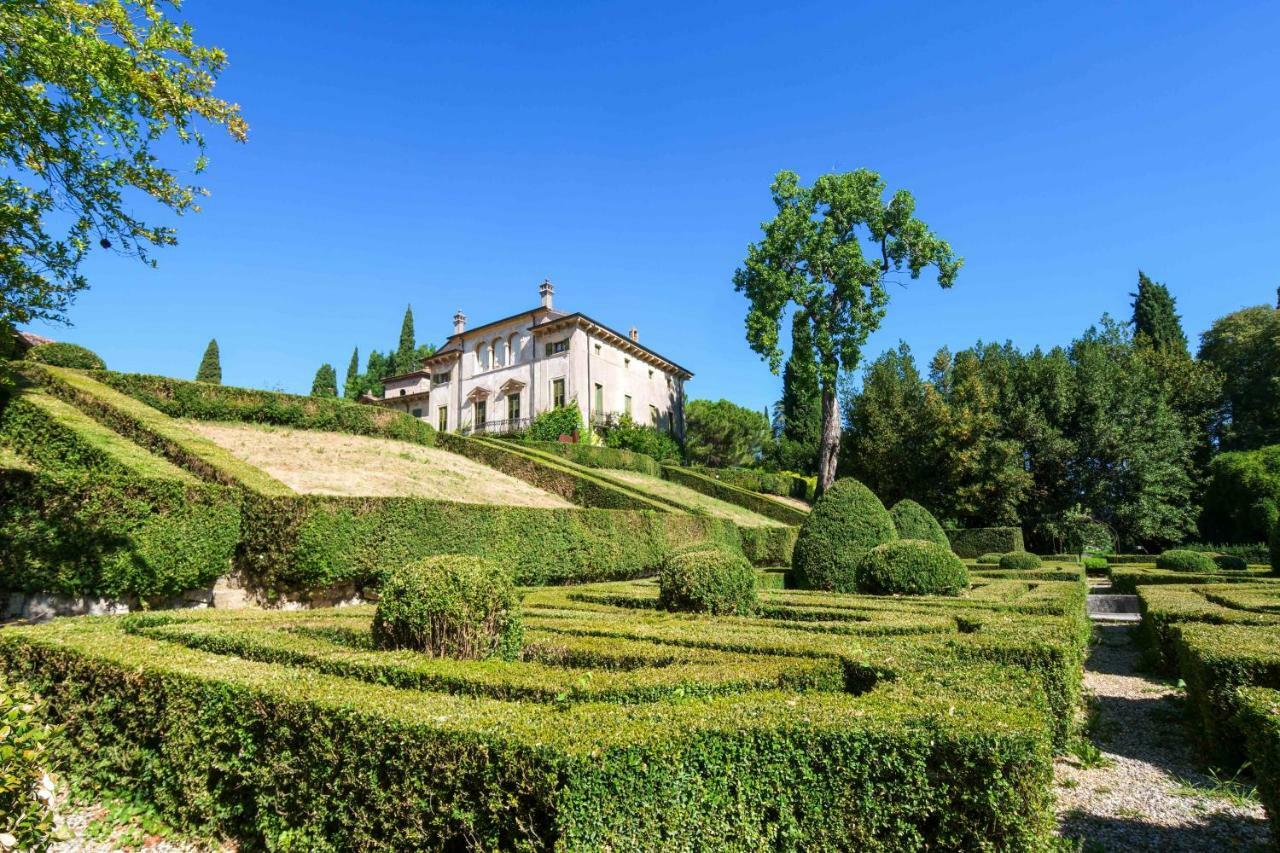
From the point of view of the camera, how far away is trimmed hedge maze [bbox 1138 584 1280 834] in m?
3.61

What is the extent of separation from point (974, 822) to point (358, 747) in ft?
10.5

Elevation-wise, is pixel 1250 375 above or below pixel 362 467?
above

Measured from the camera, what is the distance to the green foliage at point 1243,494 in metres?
25.1

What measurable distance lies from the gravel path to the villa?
31.6 meters

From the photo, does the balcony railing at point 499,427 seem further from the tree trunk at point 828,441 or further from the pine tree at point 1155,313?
the pine tree at point 1155,313

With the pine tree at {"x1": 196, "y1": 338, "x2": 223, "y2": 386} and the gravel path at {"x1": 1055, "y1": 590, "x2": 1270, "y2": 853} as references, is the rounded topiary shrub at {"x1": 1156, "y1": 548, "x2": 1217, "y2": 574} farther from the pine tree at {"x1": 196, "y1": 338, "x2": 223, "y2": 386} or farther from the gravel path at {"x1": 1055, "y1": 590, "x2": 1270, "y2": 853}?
the pine tree at {"x1": 196, "y1": 338, "x2": 223, "y2": 386}

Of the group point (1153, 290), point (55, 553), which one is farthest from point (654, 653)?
point (1153, 290)

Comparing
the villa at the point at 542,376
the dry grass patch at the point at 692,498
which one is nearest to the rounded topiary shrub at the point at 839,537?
the dry grass patch at the point at 692,498

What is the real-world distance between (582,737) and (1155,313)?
2076 inches

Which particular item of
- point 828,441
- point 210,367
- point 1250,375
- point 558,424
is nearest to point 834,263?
point 828,441

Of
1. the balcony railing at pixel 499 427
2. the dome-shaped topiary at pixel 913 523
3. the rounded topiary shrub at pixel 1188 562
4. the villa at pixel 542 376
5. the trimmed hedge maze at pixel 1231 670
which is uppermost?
the villa at pixel 542 376

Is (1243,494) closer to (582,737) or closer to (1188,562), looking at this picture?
(1188,562)

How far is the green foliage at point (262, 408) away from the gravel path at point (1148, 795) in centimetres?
2331

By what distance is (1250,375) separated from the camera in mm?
34500
